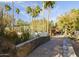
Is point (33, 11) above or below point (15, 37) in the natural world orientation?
above

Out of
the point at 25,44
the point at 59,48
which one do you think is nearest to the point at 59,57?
the point at 59,48

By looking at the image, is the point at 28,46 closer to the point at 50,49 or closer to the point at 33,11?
the point at 50,49

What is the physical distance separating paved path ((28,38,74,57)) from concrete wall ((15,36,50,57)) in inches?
2.2

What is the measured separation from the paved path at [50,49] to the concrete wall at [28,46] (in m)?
0.06

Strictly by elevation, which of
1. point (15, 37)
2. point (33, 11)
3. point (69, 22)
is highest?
point (33, 11)

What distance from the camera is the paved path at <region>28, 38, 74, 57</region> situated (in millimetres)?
3777

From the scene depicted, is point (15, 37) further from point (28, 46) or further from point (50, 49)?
point (50, 49)

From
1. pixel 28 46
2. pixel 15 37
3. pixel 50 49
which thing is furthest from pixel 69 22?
pixel 15 37

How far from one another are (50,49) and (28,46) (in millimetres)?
297

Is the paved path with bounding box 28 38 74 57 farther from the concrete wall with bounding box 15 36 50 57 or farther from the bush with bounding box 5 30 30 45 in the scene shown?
the bush with bounding box 5 30 30 45

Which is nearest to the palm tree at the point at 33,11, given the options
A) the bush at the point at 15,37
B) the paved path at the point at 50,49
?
the bush at the point at 15,37

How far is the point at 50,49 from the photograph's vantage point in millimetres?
3814

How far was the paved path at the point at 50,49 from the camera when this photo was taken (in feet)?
12.4

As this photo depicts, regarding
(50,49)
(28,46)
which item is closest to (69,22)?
(50,49)
